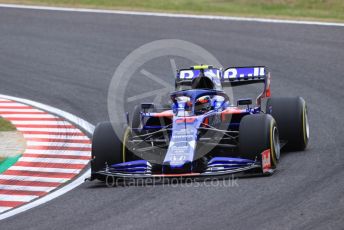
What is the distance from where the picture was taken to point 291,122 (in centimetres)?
1375

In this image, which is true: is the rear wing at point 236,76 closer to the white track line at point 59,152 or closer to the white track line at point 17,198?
the white track line at point 59,152

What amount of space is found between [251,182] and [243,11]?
16.8 m

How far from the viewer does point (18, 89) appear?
20656mm

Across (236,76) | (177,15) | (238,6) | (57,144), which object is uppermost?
(238,6)

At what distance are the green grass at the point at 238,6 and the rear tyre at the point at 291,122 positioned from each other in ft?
42.8

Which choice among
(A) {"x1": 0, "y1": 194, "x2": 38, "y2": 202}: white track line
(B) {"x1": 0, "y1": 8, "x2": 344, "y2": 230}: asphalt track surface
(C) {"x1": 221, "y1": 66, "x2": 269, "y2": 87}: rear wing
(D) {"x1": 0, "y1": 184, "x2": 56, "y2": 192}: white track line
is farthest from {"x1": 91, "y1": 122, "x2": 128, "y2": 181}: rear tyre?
(C) {"x1": 221, "y1": 66, "x2": 269, "y2": 87}: rear wing

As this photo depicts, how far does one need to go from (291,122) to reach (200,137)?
1905mm

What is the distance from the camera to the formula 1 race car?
1199cm

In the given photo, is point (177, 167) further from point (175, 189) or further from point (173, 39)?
point (173, 39)

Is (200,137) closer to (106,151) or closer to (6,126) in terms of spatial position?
(106,151)

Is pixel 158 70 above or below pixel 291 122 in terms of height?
above

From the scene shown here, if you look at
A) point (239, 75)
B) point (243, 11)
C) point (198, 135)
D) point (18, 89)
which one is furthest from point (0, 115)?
point (243, 11)

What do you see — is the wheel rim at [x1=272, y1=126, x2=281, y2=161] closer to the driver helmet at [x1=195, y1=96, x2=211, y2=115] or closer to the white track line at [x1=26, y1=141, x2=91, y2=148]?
the driver helmet at [x1=195, y1=96, x2=211, y2=115]

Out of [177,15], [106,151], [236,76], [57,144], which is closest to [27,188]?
[106,151]
